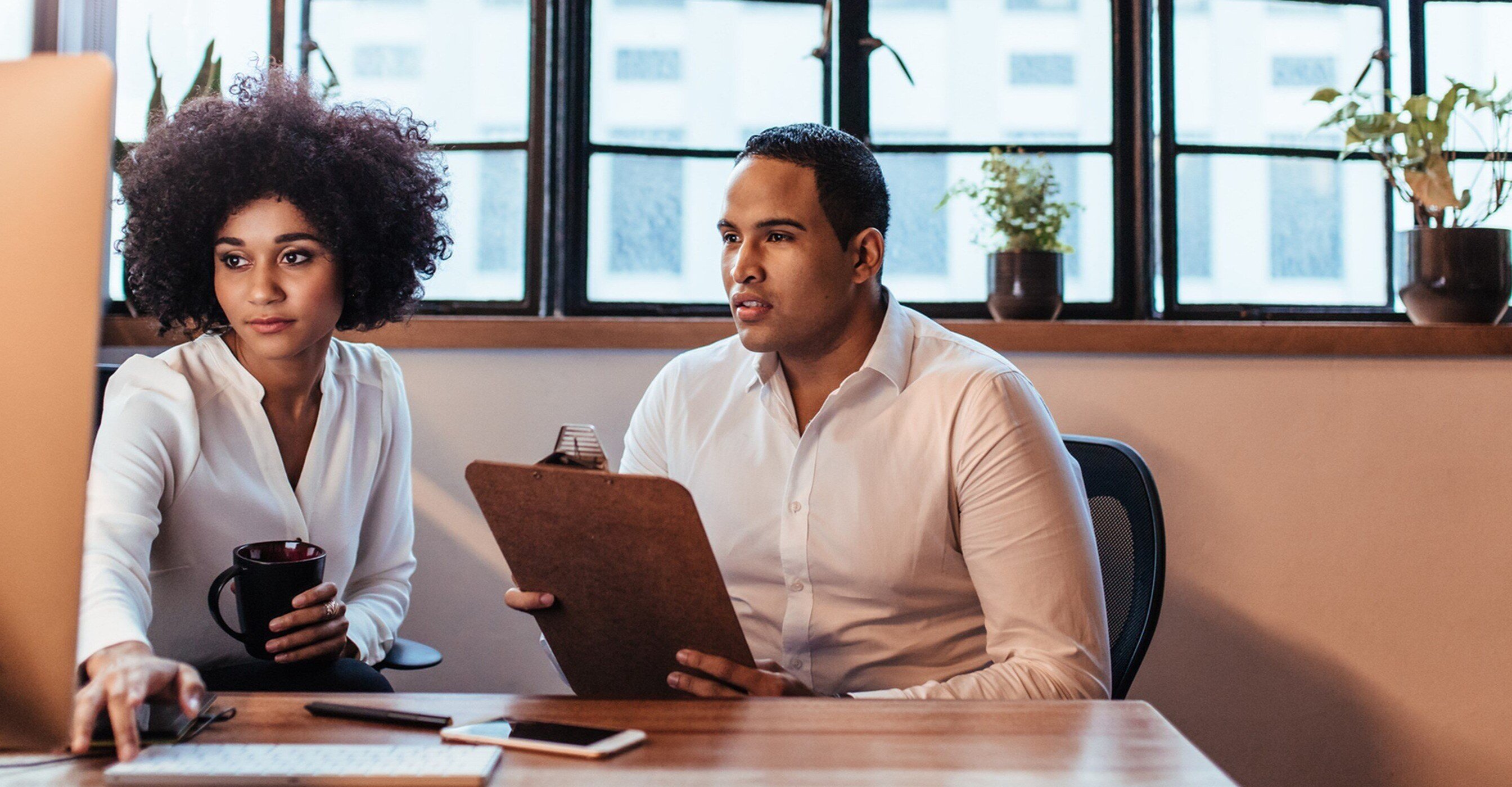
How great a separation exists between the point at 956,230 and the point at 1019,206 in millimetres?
A: 185

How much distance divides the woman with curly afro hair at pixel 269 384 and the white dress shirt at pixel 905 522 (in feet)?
1.61

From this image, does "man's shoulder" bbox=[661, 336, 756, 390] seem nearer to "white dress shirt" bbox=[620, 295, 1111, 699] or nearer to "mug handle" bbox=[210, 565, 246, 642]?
"white dress shirt" bbox=[620, 295, 1111, 699]

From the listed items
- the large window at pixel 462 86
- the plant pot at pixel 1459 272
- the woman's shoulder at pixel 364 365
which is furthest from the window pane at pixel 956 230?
the woman's shoulder at pixel 364 365

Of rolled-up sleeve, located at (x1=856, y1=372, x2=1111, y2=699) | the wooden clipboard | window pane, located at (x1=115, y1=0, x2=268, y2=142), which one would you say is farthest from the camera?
window pane, located at (x1=115, y1=0, x2=268, y2=142)

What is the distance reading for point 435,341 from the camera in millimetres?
2104

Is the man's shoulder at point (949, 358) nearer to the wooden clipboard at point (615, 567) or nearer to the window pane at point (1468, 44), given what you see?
the wooden clipboard at point (615, 567)

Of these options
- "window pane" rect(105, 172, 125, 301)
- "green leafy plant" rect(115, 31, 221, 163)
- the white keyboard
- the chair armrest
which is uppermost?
"green leafy plant" rect(115, 31, 221, 163)

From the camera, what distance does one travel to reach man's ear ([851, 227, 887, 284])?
5.20 ft

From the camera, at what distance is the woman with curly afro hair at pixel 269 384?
132 cm

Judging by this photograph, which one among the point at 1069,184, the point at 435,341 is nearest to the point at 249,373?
the point at 435,341

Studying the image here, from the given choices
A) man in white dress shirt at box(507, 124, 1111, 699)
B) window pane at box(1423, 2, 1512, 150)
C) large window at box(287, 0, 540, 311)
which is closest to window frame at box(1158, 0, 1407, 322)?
window pane at box(1423, 2, 1512, 150)

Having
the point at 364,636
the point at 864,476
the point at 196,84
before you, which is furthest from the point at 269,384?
the point at 196,84

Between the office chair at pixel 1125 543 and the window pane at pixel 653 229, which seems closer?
the office chair at pixel 1125 543

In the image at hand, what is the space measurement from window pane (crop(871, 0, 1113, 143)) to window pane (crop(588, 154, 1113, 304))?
0.07 m
